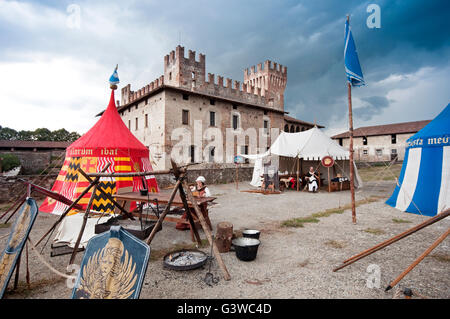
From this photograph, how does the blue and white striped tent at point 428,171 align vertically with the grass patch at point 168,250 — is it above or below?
above

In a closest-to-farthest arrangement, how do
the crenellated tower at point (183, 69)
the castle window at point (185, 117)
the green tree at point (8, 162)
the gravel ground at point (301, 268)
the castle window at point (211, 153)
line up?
the gravel ground at point (301, 268), the green tree at point (8, 162), the castle window at point (185, 117), the castle window at point (211, 153), the crenellated tower at point (183, 69)

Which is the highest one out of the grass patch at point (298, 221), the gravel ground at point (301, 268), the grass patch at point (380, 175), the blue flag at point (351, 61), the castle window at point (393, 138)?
the castle window at point (393, 138)

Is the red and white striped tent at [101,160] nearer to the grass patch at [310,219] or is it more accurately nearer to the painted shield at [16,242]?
the painted shield at [16,242]

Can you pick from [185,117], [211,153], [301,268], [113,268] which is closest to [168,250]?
[113,268]

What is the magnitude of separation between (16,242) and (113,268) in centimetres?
134

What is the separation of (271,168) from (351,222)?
21.3 feet

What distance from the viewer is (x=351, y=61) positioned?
5945 mm

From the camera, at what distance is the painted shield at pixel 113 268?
208cm

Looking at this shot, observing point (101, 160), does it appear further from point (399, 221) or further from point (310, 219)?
point (399, 221)

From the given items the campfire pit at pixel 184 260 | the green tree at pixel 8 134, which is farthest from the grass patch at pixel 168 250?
the green tree at pixel 8 134

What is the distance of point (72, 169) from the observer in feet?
22.6

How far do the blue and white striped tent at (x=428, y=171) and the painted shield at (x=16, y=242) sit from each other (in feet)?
29.7
